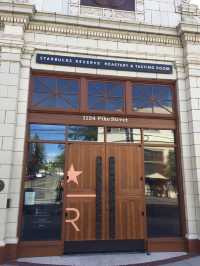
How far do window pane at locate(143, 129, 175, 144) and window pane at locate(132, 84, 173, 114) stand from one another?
52 centimetres

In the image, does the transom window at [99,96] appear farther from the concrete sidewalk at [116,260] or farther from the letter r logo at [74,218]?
the concrete sidewalk at [116,260]

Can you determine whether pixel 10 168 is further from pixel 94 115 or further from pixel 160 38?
pixel 160 38

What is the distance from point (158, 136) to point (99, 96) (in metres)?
1.83

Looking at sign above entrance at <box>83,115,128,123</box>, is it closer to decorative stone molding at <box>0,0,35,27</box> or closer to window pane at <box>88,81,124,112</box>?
window pane at <box>88,81,124,112</box>

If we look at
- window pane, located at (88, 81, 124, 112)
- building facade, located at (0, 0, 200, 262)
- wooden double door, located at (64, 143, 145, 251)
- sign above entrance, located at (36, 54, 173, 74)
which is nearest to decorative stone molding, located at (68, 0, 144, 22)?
building facade, located at (0, 0, 200, 262)

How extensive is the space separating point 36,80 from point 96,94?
5.03ft

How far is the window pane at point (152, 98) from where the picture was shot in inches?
277

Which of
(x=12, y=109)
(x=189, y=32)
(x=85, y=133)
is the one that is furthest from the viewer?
(x=189, y=32)

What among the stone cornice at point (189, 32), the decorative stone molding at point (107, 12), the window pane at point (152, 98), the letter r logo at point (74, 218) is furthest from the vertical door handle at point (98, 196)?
the stone cornice at point (189, 32)

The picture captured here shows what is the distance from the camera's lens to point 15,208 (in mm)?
5867

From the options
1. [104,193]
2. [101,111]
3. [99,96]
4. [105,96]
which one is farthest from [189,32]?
[104,193]

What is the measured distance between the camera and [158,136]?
6.98m

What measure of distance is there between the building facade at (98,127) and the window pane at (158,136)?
0.03 metres

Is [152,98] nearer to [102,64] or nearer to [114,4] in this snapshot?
[102,64]
